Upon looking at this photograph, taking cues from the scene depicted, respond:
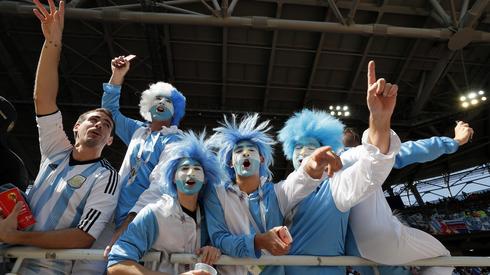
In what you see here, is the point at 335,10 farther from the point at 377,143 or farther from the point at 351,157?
the point at 377,143

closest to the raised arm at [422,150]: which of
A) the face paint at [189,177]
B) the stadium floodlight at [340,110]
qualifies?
the face paint at [189,177]

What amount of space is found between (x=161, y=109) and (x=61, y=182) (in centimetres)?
95

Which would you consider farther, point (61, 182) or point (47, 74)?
point (47, 74)

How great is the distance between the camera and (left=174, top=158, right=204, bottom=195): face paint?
1.84 meters

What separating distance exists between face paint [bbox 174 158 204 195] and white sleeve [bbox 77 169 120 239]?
14.2 inches

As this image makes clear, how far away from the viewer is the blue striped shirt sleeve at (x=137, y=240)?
150cm

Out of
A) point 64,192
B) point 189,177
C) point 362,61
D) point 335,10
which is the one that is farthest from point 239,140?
point 362,61

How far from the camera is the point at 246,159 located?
6.73 ft

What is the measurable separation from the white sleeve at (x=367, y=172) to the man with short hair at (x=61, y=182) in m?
1.22

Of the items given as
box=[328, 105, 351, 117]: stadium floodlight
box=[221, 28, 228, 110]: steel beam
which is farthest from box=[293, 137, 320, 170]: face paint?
box=[328, 105, 351, 117]: stadium floodlight

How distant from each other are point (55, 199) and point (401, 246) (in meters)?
1.75

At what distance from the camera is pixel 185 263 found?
157 centimetres

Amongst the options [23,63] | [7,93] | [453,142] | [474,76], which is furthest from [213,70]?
[453,142]

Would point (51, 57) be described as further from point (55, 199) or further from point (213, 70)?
point (213, 70)
